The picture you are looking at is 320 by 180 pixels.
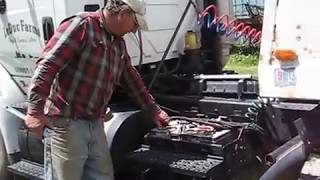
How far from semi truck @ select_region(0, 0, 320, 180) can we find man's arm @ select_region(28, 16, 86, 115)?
771mm

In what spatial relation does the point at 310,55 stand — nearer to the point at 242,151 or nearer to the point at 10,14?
the point at 242,151

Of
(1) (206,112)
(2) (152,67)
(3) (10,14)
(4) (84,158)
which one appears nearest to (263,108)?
(1) (206,112)

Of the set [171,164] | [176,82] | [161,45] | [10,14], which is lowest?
[171,164]

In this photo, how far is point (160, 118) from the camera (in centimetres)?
382

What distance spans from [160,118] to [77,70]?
2.57 feet

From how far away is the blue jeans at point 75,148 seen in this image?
338cm

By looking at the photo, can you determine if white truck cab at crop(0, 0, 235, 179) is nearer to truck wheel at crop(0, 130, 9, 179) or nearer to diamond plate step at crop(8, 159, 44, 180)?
truck wheel at crop(0, 130, 9, 179)

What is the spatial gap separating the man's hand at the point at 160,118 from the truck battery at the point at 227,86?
0.46 metres

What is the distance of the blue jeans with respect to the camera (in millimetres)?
3385

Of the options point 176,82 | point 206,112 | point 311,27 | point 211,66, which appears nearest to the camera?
point 311,27

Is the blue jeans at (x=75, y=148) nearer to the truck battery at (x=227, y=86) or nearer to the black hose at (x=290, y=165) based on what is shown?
the truck battery at (x=227, y=86)

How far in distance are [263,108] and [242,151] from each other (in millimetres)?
348

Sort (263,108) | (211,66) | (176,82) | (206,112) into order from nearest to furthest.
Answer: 1. (263,108)
2. (206,112)
3. (176,82)
4. (211,66)

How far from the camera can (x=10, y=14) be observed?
4535 millimetres
